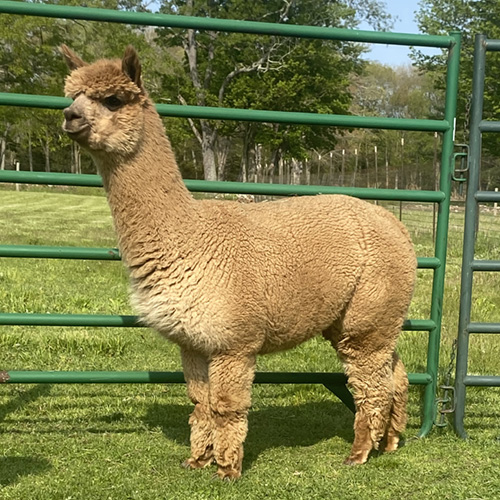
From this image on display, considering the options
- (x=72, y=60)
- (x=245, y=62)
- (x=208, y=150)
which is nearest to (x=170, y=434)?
(x=72, y=60)

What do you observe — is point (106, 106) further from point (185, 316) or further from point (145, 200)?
point (185, 316)

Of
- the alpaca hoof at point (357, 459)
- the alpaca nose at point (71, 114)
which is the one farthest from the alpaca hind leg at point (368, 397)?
the alpaca nose at point (71, 114)

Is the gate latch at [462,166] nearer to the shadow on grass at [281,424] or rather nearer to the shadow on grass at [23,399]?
the shadow on grass at [281,424]

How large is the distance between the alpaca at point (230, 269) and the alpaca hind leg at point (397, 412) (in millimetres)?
165

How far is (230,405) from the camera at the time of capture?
3.52m

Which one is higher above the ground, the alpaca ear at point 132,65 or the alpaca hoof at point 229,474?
the alpaca ear at point 132,65

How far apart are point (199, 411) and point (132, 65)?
191 centimetres

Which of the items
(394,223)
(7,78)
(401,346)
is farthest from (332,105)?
(394,223)

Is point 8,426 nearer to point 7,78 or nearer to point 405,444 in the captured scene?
point 405,444

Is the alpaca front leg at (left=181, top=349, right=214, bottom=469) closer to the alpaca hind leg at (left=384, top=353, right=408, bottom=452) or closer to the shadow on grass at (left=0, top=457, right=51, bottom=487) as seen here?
the shadow on grass at (left=0, top=457, right=51, bottom=487)

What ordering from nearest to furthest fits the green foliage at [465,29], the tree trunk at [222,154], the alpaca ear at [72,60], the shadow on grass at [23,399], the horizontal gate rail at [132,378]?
the alpaca ear at [72,60] < the horizontal gate rail at [132,378] < the shadow on grass at [23,399] < the green foliage at [465,29] < the tree trunk at [222,154]

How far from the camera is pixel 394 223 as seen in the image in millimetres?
3980

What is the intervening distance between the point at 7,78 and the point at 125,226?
17684mm

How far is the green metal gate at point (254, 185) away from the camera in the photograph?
147 inches
